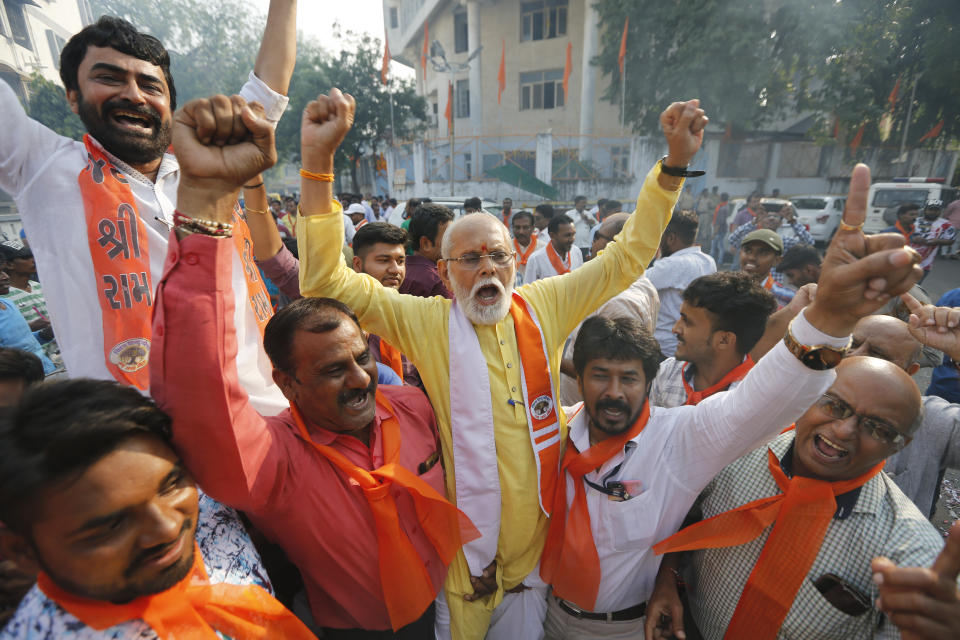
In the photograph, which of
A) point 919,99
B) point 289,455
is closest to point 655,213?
point 289,455

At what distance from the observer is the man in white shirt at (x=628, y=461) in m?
1.60

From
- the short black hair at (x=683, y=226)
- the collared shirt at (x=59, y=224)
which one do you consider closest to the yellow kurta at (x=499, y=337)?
the collared shirt at (x=59, y=224)

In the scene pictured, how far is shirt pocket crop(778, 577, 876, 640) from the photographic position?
1.54 meters

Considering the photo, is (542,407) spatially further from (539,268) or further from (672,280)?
(539,268)

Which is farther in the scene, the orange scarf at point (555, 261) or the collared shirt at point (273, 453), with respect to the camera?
the orange scarf at point (555, 261)

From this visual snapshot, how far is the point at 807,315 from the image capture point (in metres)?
1.41

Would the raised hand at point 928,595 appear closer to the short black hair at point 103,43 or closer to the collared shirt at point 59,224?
the collared shirt at point 59,224

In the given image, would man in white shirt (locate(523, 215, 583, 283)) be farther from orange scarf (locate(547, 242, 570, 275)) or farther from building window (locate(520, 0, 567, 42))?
building window (locate(520, 0, 567, 42))

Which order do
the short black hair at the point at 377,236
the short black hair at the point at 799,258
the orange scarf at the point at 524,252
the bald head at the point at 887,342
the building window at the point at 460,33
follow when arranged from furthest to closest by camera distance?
the building window at the point at 460,33 → the orange scarf at the point at 524,252 → the short black hair at the point at 799,258 → the short black hair at the point at 377,236 → the bald head at the point at 887,342

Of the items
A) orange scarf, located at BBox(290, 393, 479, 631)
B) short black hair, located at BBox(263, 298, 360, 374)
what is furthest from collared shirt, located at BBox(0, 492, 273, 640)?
short black hair, located at BBox(263, 298, 360, 374)

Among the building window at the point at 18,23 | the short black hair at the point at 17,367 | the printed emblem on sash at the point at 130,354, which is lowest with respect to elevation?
the short black hair at the point at 17,367

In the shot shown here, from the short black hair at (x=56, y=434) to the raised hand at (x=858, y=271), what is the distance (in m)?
1.84

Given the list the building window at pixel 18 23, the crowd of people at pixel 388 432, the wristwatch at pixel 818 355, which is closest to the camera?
the crowd of people at pixel 388 432

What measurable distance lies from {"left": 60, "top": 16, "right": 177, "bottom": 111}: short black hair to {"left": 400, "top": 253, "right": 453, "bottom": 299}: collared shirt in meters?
2.17
